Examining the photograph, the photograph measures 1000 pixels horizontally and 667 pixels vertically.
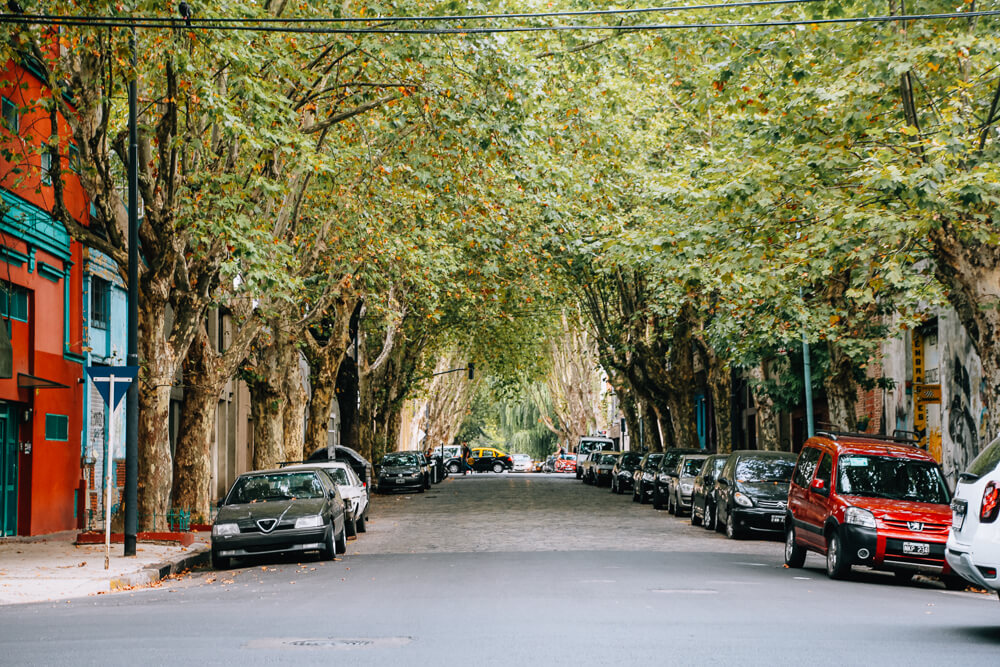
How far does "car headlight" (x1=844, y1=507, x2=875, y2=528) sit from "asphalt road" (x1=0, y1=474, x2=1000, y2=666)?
76 centimetres

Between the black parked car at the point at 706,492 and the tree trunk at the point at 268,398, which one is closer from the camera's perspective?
the black parked car at the point at 706,492

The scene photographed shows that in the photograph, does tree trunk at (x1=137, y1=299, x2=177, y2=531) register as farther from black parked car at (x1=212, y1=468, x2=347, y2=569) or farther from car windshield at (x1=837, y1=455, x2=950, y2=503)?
car windshield at (x1=837, y1=455, x2=950, y2=503)

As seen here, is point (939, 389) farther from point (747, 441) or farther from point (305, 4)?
point (747, 441)

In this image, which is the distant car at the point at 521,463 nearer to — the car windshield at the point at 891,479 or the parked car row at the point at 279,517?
the parked car row at the point at 279,517

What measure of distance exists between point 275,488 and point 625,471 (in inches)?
995

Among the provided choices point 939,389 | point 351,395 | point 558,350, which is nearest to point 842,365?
point 939,389

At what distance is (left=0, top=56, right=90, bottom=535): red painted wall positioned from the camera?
74.0ft

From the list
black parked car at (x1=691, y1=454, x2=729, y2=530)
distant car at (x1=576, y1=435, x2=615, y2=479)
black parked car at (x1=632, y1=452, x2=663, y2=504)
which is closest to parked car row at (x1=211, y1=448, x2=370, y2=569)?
A: black parked car at (x1=691, y1=454, x2=729, y2=530)

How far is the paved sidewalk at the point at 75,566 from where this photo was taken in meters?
14.6

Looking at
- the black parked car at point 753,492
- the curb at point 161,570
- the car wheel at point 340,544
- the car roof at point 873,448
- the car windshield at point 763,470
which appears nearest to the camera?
the curb at point 161,570

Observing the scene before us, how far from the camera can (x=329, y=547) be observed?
59.9 ft

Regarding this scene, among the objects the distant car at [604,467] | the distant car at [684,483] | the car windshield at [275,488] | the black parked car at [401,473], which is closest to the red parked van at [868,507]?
the car windshield at [275,488]

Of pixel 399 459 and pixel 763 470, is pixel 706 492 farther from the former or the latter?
pixel 399 459

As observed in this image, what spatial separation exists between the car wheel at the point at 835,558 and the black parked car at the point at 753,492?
534 centimetres
